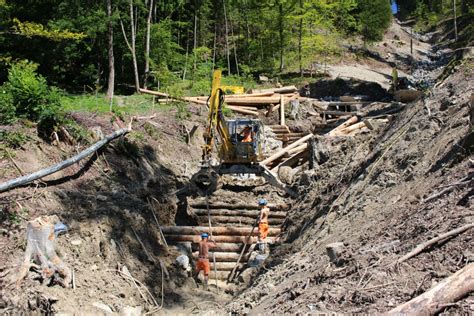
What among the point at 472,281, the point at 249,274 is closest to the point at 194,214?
the point at 249,274

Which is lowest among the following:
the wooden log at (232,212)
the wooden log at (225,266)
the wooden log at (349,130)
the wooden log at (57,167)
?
the wooden log at (225,266)

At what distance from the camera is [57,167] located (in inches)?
424

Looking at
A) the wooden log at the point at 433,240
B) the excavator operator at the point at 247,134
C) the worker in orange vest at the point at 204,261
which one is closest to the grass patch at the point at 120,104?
the excavator operator at the point at 247,134

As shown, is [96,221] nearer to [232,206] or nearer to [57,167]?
[57,167]

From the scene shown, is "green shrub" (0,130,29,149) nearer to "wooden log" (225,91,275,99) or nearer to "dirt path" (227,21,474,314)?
"dirt path" (227,21,474,314)

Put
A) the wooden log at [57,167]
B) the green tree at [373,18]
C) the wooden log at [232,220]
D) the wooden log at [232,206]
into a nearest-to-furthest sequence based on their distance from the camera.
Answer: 1. the wooden log at [57,167]
2. the wooden log at [232,220]
3. the wooden log at [232,206]
4. the green tree at [373,18]

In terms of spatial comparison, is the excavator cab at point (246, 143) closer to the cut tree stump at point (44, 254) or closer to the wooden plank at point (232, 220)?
the wooden plank at point (232, 220)

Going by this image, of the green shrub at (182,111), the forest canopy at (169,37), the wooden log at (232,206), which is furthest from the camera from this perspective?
the forest canopy at (169,37)

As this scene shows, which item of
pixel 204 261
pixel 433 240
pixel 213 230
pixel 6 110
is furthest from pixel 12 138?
pixel 433 240

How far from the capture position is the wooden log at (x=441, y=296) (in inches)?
164

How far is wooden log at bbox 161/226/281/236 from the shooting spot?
41.3ft

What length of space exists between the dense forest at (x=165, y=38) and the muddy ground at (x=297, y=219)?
3.08 meters

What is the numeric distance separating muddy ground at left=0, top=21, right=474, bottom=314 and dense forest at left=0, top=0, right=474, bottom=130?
10.1 ft

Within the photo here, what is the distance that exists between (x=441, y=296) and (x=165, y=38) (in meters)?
28.5
